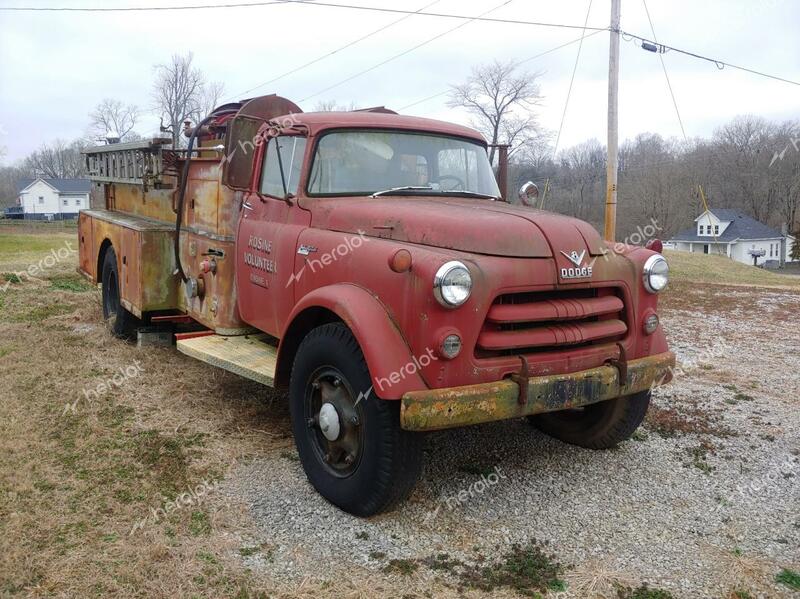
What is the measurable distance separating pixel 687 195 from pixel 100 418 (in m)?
66.4

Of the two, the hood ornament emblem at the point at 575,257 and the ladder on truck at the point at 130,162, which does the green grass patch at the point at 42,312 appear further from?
the hood ornament emblem at the point at 575,257

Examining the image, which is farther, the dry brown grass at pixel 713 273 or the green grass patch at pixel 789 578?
the dry brown grass at pixel 713 273

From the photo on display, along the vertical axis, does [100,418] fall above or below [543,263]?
below

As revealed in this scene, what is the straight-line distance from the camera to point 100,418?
494cm

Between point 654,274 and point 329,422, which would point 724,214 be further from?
point 329,422

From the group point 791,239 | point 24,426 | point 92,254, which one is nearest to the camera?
point 24,426

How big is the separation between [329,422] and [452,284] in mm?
1057

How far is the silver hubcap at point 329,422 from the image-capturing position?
142 inches

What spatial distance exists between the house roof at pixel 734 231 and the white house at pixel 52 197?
59059 millimetres

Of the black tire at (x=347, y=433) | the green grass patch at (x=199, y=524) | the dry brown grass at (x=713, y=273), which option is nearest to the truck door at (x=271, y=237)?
the black tire at (x=347, y=433)

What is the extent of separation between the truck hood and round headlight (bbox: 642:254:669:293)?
356mm

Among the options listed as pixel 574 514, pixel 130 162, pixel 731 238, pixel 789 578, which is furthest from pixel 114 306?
pixel 731 238

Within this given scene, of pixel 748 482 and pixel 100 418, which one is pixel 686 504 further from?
pixel 100 418

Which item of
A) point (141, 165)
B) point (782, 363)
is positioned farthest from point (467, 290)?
point (782, 363)
